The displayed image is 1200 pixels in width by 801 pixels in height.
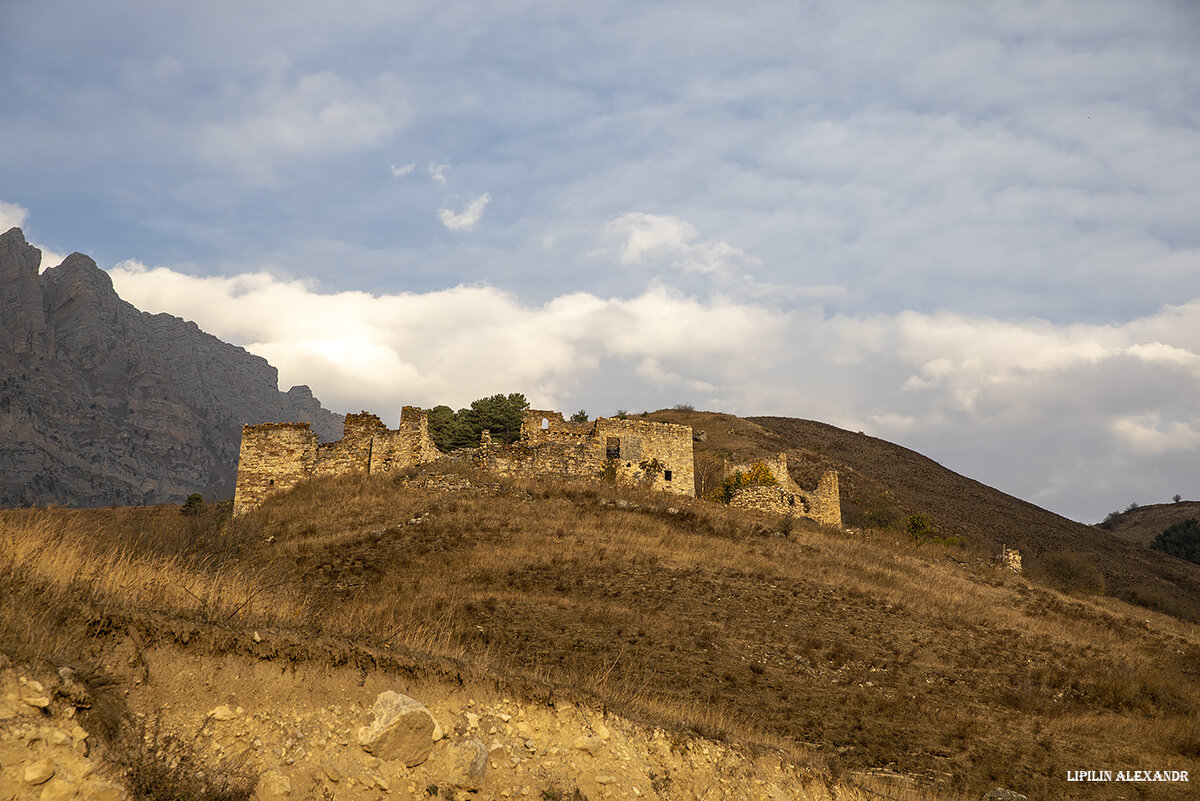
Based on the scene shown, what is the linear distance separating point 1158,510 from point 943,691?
375 ft

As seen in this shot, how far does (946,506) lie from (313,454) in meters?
62.4

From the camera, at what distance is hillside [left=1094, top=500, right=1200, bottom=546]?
90125 mm

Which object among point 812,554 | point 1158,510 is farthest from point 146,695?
point 1158,510

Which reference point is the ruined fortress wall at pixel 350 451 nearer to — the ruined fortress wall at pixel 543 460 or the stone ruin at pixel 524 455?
the stone ruin at pixel 524 455

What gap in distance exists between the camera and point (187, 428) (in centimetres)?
14400

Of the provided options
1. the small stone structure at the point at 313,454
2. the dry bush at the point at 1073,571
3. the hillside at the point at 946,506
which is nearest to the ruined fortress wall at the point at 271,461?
the small stone structure at the point at 313,454

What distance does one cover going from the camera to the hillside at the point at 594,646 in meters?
6.36

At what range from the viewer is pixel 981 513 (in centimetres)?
7144

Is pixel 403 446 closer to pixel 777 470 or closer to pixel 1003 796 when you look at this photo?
pixel 777 470

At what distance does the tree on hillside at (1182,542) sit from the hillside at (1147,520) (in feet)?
26.6

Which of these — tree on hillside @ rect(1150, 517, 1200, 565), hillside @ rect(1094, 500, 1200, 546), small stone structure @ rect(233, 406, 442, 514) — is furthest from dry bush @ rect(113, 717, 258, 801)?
hillside @ rect(1094, 500, 1200, 546)

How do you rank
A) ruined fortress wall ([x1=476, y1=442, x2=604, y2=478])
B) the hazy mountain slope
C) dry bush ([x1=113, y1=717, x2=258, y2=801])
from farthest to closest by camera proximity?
the hazy mountain slope → ruined fortress wall ([x1=476, y1=442, x2=604, y2=478]) → dry bush ([x1=113, y1=717, x2=258, y2=801])

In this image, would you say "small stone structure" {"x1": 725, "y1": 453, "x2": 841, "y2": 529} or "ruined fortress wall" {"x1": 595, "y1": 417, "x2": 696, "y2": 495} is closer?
"ruined fortress wall" {"x1": 595, "y1": 417, "x2": 696, "y2": 495}

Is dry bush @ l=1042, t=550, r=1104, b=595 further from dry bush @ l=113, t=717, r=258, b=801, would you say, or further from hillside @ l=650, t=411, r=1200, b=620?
dry bush @ l=113, t=717, r=258, b=801
